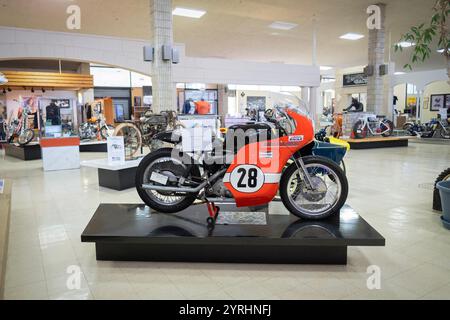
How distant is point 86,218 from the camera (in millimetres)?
3945

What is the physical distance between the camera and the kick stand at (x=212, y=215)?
2827 millimetres

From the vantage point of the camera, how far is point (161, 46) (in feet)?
25.1

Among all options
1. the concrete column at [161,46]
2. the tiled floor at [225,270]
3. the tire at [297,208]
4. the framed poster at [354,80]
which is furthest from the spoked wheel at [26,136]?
the framed poster at [354,80]

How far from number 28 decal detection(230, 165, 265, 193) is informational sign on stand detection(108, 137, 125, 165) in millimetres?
3117

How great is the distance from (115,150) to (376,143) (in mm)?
8665

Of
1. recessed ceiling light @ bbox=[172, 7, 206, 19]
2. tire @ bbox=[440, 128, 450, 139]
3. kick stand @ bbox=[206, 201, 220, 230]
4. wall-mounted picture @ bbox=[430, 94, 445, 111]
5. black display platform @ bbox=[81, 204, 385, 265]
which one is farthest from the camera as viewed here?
wall-mounted picture @ bbox=[430, 94, 445, 111]

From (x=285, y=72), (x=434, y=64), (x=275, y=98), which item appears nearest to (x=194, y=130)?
(x=275, y=98)

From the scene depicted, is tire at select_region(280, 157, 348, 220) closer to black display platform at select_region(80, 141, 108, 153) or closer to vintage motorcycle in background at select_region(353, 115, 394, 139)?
black display platform at select_region(80, 141, 108, 153)

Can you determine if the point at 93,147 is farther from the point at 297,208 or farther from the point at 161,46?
the point at 297,208

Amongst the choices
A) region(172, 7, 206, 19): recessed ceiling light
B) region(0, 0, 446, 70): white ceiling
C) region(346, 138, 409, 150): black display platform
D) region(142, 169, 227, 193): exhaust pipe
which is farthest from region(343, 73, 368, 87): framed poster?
region(142, 169, 227, 193): exhaust pipe

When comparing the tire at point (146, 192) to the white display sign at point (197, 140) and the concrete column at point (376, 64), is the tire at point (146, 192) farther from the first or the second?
the concrete column at point (376, 64)

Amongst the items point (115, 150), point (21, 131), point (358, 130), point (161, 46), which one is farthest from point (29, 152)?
point (358, 130)

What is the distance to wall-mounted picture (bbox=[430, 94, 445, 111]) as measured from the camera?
2090cm
